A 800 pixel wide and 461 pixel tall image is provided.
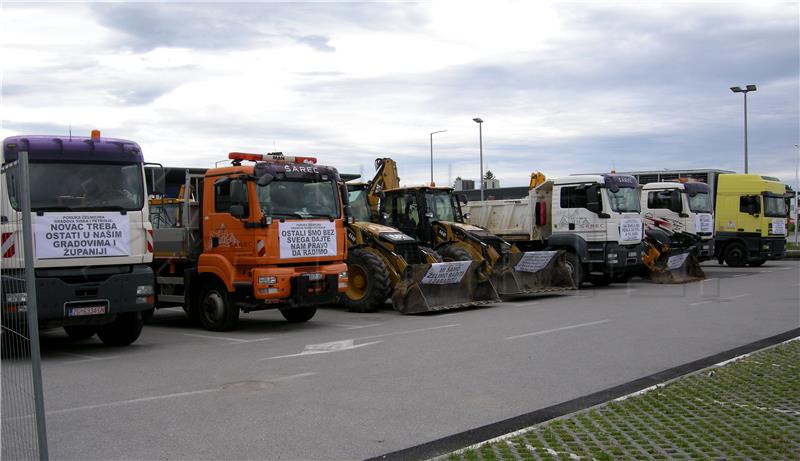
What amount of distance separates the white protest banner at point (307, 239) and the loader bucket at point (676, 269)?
12499 mm

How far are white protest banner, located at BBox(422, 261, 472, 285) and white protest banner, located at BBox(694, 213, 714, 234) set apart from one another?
461 inches

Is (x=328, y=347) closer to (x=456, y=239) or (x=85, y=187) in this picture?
(x=85, y=187)

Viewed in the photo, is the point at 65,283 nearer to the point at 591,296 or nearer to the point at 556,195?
the point at 591,296

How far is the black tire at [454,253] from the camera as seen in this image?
18172 millimetres

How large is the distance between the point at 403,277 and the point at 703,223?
13869mm

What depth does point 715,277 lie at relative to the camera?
24.4 m

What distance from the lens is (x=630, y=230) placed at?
2109cm

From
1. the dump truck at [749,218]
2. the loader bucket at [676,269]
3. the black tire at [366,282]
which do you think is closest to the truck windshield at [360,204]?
the black tire at [366,282]

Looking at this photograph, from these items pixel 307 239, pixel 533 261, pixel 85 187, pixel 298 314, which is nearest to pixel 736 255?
pixel 533 261

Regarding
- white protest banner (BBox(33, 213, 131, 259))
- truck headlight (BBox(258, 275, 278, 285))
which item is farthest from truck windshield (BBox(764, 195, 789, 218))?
white protest banner (BBox(33, 213, 131, 259))

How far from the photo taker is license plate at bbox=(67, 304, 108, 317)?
10.4m

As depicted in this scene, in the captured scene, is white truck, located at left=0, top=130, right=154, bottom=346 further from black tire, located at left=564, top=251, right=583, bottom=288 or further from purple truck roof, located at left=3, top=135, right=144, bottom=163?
black tire, located at left=564, top=251, right=583, bottom=288

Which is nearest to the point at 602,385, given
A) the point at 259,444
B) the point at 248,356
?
the point at 259,444

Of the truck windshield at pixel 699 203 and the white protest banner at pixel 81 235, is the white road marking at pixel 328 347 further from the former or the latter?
the truck windshield at pixel 699 203
